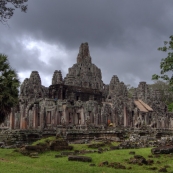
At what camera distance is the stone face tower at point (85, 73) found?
67088 millimetres

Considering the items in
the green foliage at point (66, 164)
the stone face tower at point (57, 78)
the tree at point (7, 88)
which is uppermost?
the stone face tower at point (57, 78)

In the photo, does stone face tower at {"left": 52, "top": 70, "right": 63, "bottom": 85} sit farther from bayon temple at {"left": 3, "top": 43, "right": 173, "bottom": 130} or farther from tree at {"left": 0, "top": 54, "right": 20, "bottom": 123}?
tree at {"left": 0, "top": 54, "right": 20, "bottom": 123}

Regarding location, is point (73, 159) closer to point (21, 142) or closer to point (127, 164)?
point (127, 164)

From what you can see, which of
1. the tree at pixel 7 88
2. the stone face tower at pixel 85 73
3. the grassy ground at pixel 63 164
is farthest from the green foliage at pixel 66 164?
the stone face tower at pixel 85 73

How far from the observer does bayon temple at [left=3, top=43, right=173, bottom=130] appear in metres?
36.2

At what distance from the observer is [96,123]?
37.9 meters

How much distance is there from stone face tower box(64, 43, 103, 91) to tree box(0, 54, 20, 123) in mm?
42726

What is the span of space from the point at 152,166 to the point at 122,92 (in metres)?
37.9

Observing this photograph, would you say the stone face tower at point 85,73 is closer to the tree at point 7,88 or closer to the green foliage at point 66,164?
the tree at point 7,88

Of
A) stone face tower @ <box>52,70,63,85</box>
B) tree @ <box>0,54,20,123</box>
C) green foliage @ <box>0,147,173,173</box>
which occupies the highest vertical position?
stone face tower @ <box>52,70,63,85</box>

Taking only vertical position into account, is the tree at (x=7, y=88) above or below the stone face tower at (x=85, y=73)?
below

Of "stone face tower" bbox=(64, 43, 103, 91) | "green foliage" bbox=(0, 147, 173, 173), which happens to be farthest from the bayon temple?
"green foliage" bbox=(0, 147, 173, 173)

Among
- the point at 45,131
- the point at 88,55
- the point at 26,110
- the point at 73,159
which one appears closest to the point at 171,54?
the point at 73,159

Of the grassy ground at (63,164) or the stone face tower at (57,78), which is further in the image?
the stone face tower at (57,78)
